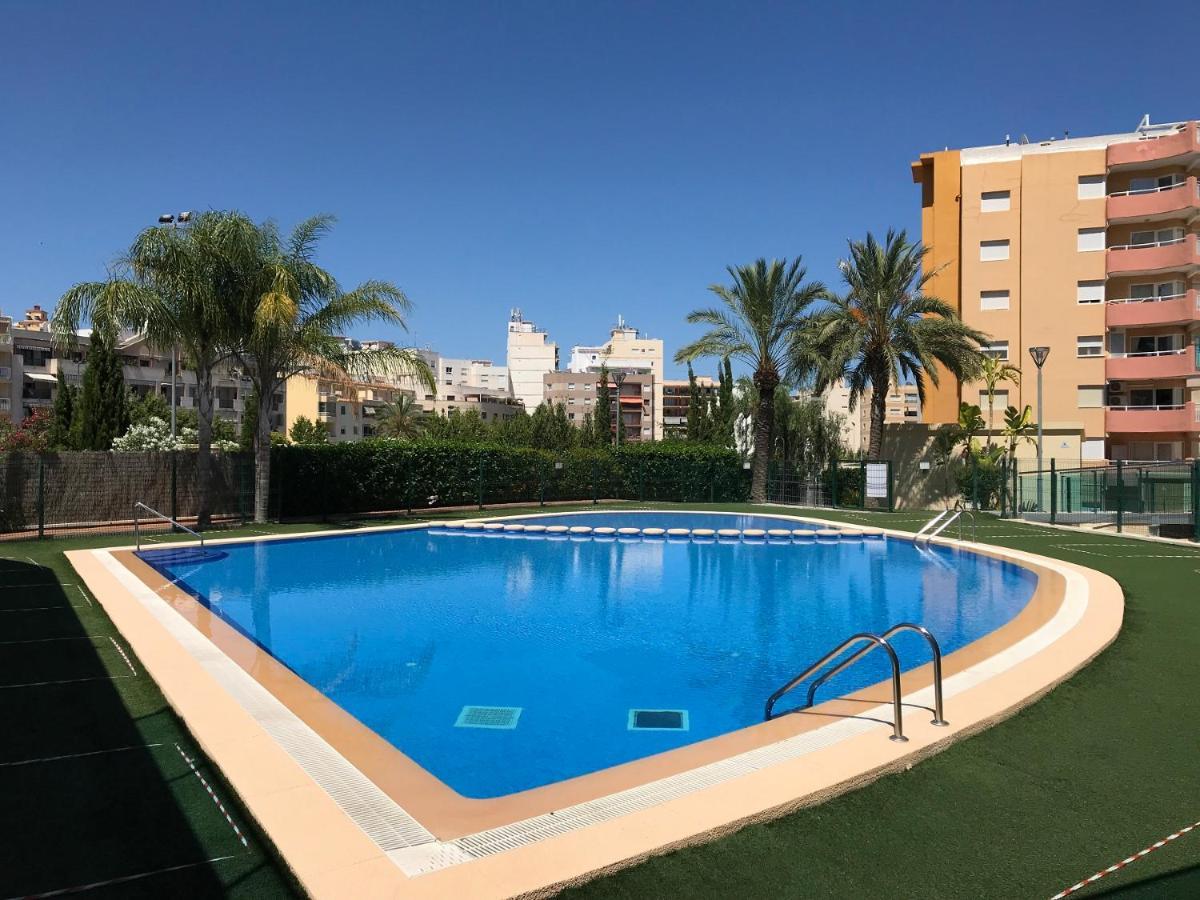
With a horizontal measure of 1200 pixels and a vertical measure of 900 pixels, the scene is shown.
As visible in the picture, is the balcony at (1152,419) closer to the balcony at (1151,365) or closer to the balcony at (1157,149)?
the balcony at (1151,365)

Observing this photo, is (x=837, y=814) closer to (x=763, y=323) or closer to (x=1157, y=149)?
(x=763, y=323)

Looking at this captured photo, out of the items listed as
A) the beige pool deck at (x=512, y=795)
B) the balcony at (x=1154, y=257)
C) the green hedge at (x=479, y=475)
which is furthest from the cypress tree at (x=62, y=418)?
the balcony at (x=1154, y=257)

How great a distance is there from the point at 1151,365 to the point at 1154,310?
7.54 feet

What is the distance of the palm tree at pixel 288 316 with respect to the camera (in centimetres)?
1872

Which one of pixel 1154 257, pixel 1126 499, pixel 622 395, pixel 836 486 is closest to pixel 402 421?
pixel 622 395

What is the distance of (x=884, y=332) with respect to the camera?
1122 inches

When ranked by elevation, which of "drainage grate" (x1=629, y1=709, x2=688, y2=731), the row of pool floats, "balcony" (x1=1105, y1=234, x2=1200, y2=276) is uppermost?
"balcony" (x1=1105, y1=234, x2=1200, y2=276)

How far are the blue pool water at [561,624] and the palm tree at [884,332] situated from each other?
10405 mm

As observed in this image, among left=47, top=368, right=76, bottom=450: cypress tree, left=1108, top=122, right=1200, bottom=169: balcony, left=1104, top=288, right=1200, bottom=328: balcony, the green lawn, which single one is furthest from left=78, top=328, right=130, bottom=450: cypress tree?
left=1108, top=122, right=1200, bottom=169: balcony

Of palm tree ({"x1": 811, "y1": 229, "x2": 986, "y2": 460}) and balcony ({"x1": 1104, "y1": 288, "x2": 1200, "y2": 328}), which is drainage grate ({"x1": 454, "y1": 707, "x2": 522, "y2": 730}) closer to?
palm tree ({"x1": 811, "y1": 229, "x2": 986, "y2": 460})

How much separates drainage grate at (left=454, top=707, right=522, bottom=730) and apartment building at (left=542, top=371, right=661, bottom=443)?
105981mm

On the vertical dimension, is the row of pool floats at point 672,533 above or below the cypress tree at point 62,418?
below

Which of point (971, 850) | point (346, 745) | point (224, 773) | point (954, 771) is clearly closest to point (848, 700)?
point (954, 771)

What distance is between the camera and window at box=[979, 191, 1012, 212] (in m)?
35.3
